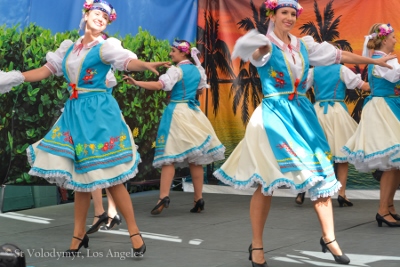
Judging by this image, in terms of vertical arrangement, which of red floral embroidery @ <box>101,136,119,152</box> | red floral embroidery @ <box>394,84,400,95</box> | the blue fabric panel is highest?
the blue fabric panel

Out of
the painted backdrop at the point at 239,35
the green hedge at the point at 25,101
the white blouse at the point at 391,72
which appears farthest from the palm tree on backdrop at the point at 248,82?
the white blouse at the point at 391,72

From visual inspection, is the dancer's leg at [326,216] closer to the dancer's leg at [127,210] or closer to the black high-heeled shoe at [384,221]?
the dancer's leg at [127,210]

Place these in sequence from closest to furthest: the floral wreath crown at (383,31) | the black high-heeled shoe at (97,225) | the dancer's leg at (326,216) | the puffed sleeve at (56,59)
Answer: the dancer's leg at (326,216) → the puffed sleeve at (56,59) → the black high-heeled shoe at (97,225) → the floral wreath crown at (383,31)

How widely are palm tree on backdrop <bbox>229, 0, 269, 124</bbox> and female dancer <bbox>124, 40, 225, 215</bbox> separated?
1.35m

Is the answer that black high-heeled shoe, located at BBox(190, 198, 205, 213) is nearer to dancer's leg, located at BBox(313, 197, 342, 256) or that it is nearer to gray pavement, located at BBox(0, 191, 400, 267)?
gray pavement, located at BBox(0, 191, 400, 267)

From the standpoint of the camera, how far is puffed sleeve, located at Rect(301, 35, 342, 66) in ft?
13.4

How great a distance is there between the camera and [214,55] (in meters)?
7.96

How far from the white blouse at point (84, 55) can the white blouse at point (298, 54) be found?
2.57ft

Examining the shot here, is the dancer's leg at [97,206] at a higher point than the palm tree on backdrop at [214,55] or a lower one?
lower

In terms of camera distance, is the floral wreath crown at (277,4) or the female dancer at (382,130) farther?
the female dancer at (382,130)

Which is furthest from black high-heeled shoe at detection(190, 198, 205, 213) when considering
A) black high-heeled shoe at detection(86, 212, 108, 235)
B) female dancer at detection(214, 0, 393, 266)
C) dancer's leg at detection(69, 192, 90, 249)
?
female dancer at detection(214, 0, 393, 266)

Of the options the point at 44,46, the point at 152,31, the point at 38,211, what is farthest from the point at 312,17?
the point at 38,211

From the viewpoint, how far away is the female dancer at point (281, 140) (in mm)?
3768

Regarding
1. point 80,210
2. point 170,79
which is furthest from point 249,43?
point 170,79
